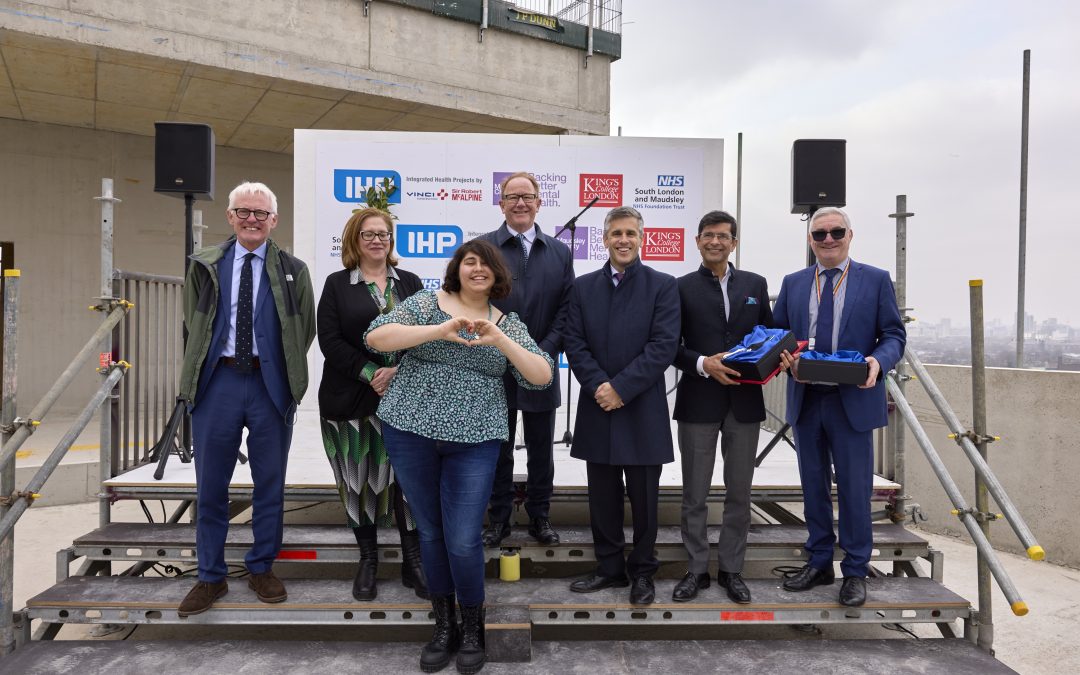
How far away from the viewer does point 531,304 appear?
273 cm

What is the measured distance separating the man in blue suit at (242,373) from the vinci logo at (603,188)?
3063 mm

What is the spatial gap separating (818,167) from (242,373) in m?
3.43

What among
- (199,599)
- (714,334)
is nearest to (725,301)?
(714,334)

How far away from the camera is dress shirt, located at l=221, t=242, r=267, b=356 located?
244cm

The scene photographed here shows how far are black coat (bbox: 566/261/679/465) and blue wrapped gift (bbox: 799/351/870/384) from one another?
0.49m

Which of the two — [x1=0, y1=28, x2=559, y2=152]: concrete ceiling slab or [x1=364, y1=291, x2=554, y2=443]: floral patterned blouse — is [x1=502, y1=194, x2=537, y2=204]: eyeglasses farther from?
[x1=0, y1=28, x2=559, y2=152]: concrete ceiling slab

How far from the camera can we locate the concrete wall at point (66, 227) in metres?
7.57

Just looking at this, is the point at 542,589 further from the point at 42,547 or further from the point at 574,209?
the point at 42,547

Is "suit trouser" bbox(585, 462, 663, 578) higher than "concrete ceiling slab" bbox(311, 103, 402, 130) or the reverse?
the reverse

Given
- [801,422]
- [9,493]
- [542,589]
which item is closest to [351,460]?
[542,589]

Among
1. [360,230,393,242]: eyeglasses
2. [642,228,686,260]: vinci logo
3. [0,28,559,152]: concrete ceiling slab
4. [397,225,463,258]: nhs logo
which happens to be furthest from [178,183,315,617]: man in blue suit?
[0,28,559,152]: concrete ceiling slab

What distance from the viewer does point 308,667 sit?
2.40 meters

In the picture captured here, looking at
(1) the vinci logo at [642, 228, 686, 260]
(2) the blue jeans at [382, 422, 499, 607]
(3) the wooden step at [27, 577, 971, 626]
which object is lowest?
(3) the wooden step at [27, 577, 971, 626]

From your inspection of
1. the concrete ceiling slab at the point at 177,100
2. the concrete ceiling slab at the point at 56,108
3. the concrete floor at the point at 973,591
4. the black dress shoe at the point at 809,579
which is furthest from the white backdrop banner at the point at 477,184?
the concrete ceiling slab at the point at 56,108
